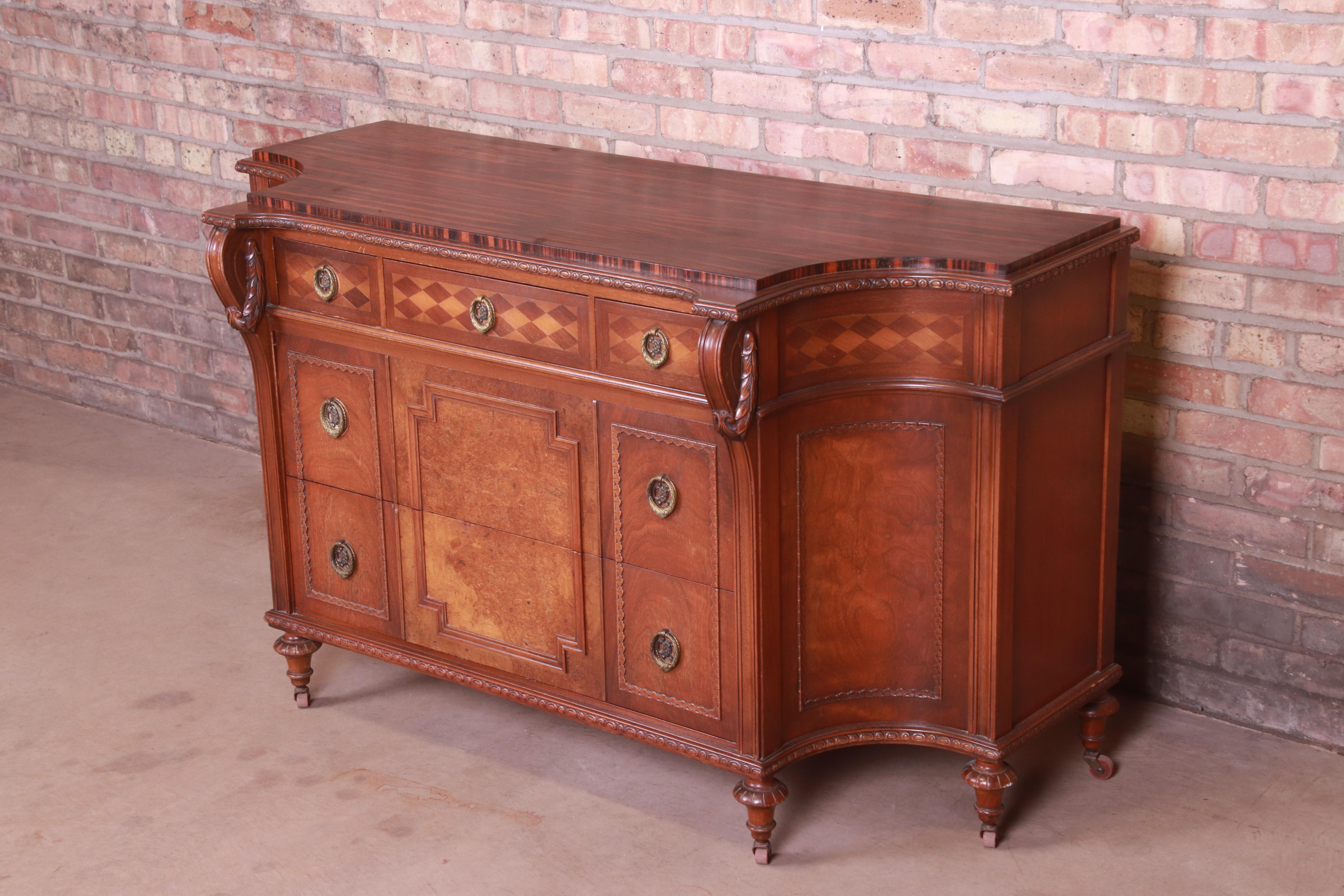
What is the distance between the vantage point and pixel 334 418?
132 inches

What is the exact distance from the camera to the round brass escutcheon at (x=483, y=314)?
3012 millimetres

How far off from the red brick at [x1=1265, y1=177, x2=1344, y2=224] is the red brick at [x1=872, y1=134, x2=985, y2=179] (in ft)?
1.92

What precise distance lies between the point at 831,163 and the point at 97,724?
202 cm

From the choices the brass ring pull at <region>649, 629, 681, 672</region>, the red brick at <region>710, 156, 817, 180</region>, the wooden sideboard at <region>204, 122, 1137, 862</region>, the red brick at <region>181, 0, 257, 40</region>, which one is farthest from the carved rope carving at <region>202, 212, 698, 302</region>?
the red brick at <region>181, 0, 257, 40</region>

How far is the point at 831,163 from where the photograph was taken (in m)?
3.56

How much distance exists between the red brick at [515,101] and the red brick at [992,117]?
101 cm

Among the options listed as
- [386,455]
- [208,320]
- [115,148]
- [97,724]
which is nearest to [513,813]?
[386,455]

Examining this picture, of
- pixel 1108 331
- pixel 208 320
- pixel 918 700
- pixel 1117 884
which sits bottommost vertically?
pixel 1117 884

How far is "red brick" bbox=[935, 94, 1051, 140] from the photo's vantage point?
128 inches

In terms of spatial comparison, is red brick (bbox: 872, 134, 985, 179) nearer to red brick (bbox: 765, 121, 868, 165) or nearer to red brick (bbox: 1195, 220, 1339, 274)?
red brick (bbox: 765, 121, 868, 165)

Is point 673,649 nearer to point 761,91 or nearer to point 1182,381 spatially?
point 1182,381

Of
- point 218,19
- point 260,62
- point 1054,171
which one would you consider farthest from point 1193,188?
point 218,19

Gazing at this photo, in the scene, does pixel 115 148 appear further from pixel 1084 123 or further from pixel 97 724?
pixel 1084 123

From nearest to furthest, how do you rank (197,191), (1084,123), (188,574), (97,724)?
(1084,123)
(97,724)
(188,574)
(197,191)
